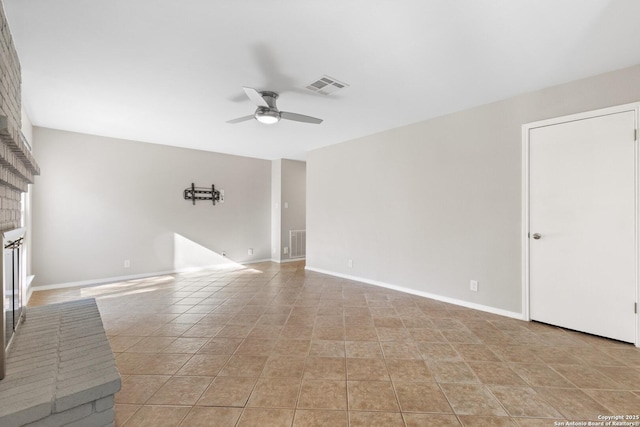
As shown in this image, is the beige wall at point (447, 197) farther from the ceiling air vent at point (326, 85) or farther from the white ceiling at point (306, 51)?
the ceiling air vent at point (326, 85)

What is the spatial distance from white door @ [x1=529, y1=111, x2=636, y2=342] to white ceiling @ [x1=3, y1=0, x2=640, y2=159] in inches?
24.3

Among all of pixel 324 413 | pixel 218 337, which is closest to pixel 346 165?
pixel 218 337

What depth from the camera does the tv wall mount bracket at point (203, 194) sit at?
5.61m

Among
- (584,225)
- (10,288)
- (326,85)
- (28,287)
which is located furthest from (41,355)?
(584,225)

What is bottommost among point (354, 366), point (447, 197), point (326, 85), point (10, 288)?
point (354, 366)

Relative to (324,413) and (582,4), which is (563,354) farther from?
(582,4)

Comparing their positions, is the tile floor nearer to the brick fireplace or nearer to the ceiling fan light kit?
the brick fireplace

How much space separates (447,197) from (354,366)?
250 centimetres

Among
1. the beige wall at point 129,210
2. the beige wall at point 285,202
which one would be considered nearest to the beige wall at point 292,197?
the beige wall at point 285,202

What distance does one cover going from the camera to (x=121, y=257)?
4875 mm

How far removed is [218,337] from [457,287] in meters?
2.85

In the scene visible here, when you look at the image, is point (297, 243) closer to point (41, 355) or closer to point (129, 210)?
point (129, 210)

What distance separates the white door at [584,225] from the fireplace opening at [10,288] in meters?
4.18

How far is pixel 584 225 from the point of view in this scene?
8.86ft
